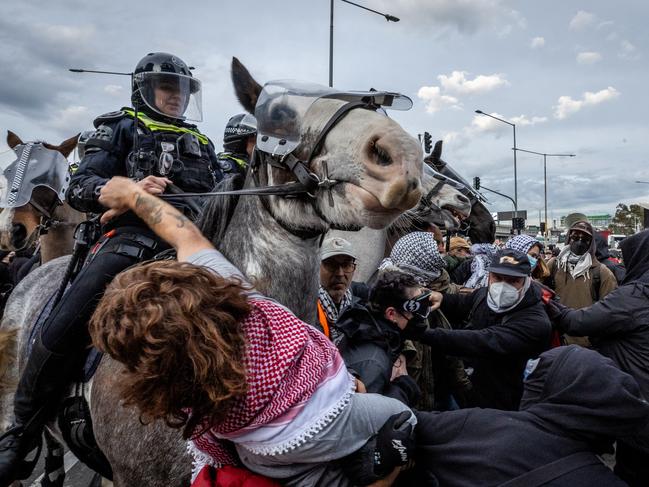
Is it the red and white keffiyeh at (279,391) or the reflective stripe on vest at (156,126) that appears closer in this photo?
the red and white keffiyeh at (279,391)

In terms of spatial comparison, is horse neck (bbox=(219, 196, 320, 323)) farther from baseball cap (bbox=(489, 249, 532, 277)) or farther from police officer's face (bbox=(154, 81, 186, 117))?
baseball cap (bbox=(489, 249, 532, 277))

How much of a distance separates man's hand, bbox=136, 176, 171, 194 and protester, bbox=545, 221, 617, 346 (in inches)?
233

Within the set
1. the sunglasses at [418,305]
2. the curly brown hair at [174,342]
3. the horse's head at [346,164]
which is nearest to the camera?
the curly brown hair at [174,342]

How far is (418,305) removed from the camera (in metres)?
3.04

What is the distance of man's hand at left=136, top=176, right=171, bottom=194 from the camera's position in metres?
2.25

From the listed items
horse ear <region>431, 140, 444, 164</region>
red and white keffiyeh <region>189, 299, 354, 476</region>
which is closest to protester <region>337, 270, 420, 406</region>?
red and white keffiyeh <region>189, 299, 354, 476</region>

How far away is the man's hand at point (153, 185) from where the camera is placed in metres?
2.25

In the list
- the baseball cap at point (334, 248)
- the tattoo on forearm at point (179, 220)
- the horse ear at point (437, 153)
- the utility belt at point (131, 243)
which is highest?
the horse ear at point (437, 153)

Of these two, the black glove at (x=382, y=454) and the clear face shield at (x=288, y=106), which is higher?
the clear face shield at (x=288, y=106)

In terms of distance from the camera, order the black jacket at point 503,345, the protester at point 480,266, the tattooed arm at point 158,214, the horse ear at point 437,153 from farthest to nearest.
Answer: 1. the horse ear at point 437,153
2. the protester at point 480,266
3. the black jacket at point 503,345
4. the tattooed arm at point 158,214

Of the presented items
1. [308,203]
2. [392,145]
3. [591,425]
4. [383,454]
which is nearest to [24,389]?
[308,203]

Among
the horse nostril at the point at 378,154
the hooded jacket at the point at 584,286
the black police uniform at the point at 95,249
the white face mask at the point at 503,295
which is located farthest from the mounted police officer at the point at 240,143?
the hooded jacket at the point at 584,286

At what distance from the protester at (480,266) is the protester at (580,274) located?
100 cm

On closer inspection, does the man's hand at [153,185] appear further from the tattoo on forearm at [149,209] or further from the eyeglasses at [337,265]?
the eyeglasses at [337,265]
